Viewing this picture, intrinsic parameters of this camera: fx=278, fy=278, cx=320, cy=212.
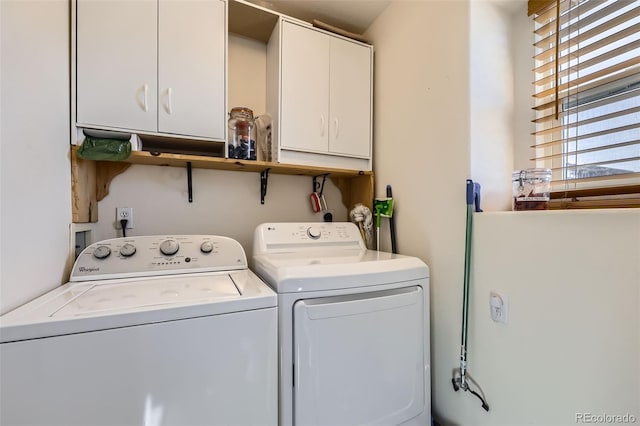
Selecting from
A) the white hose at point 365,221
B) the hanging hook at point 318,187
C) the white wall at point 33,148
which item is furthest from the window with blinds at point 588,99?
the white wall at point 33,148

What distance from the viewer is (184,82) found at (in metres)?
1.35

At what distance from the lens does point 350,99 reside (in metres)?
1.73

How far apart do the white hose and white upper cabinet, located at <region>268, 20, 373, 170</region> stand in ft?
0.91

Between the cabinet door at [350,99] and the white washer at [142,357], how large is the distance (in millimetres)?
1076

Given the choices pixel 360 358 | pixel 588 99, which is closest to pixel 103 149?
pixel 360 358

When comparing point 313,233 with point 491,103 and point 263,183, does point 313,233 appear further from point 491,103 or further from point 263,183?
point 491,103

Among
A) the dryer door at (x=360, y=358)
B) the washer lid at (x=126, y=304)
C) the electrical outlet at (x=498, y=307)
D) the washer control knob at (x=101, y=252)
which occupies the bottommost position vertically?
the dryer door at (x=360, y=358)

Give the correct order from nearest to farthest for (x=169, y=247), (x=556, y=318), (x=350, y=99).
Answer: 1. (x=556, y=318)
2. (x=169, y=247)
3. (x=350, y=99)

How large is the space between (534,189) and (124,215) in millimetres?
1949

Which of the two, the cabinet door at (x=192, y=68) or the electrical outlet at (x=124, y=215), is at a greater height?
the cabinet door at (x=192, y=68)

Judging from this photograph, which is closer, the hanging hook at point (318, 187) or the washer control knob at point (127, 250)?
the washer control knob at point (127, 250)

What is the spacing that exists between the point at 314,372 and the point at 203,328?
417 millimetres

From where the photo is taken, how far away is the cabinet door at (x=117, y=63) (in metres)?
1.18

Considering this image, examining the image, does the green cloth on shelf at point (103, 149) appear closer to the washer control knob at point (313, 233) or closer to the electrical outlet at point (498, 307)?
the washer control knob at point (313, 233)
